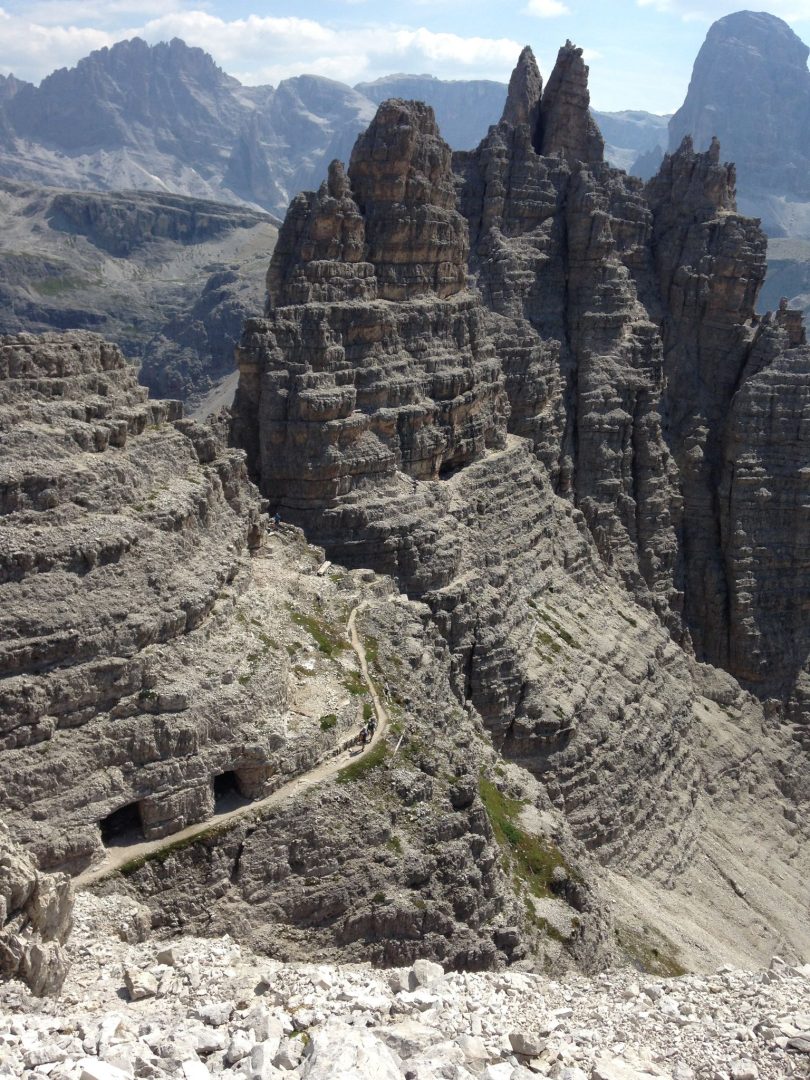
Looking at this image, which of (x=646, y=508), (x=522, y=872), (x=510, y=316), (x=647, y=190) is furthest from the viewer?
(x=647, y=190)

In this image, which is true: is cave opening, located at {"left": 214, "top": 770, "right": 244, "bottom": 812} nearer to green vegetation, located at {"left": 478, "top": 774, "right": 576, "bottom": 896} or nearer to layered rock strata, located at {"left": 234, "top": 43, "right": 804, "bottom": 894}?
green vegetation, located at {"left": 478, "top": 774, "right": 576, "bottom": 896}

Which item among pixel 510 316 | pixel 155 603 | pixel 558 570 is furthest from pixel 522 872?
pixel 510 316

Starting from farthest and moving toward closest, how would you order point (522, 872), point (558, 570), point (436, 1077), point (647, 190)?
point (647, 190) → point (558, 570) → point (522, 872) → point (436, 1077)

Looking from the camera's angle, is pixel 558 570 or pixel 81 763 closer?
pixel 81 763

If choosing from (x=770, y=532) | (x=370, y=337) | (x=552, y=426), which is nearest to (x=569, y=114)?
(x=552, y=426)

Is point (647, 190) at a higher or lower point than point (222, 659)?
higher

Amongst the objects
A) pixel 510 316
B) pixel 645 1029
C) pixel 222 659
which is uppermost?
pixel 510 316

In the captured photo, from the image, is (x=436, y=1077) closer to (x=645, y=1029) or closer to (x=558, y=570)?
(x=645, y=1029)
